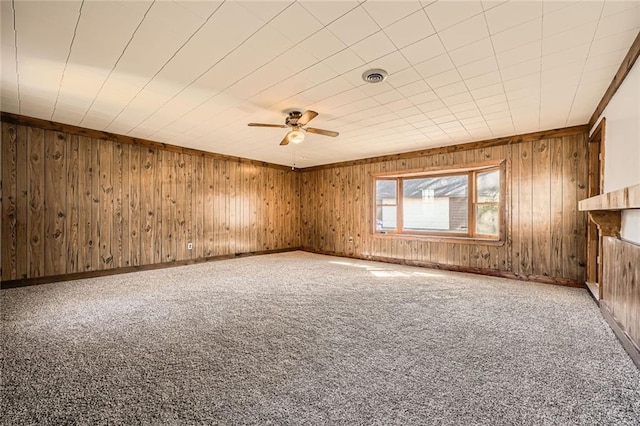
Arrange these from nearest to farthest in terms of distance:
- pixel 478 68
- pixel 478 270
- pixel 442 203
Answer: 1. pixel 478 68
2. pixel 478 270
3. pixel 442 203

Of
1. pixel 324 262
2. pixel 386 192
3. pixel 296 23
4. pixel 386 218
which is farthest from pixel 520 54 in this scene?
pixel 324 262

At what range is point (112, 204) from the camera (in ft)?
15.8

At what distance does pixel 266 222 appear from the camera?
732 centimetres

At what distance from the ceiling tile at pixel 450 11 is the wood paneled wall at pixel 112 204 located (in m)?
5.11

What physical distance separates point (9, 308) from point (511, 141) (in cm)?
702

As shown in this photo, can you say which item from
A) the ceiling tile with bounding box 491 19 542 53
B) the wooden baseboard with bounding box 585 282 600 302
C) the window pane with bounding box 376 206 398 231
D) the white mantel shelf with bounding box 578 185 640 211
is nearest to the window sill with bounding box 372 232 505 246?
the window pane with bounding box 376 206 398 231

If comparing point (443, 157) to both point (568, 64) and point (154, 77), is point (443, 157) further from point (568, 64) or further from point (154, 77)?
point (154, 77)

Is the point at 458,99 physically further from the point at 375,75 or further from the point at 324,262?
the point at 324,262

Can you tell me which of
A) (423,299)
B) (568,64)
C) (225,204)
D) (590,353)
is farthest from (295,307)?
(225,204)

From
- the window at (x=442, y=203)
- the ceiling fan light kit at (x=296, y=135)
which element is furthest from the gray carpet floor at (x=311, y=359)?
the ceiling fan light kit at (x=296, y=135)

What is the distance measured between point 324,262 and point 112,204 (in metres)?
4.00

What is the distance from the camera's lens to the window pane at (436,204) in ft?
18.3

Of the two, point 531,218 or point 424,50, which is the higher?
point 424,50

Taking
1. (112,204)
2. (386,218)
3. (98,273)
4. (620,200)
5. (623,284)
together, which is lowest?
(98,273)
